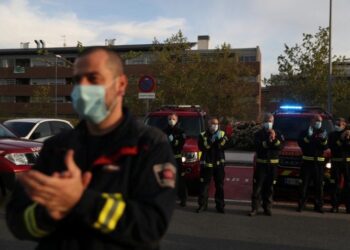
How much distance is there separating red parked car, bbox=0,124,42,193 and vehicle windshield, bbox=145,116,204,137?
3612 millimetres

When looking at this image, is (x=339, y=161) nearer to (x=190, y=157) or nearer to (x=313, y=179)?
(x=313, y=179)

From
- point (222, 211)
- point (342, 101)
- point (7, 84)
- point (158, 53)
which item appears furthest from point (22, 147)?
point (7, 84)

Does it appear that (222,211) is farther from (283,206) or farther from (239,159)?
(239,159)

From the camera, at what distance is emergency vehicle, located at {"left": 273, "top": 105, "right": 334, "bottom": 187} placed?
1084 centimetres

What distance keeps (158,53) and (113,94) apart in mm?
36425

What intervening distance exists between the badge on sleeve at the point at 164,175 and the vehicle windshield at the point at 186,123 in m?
10.4

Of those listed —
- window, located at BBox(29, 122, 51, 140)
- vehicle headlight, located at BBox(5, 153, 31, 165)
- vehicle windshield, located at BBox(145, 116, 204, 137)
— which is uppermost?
vehicle windshield, located at BBox(145, 116, 204, 137)

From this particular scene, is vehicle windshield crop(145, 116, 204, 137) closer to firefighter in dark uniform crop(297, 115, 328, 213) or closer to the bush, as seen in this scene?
firefighter in dark uniform crop(297, 115, 328, 213)

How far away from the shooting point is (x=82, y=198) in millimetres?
1929

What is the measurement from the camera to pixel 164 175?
83.5 inches

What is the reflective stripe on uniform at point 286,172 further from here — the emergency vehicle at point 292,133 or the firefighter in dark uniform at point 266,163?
the firefighter in dark uniform at point 266,163

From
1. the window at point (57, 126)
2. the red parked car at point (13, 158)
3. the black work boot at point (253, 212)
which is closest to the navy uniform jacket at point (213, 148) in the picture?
the black work boot at point (253, 212)

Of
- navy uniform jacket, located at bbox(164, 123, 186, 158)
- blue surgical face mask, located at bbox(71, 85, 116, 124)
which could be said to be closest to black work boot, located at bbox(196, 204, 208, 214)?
navy uniform jacket, located at bbox(164, 123, 186, 158)

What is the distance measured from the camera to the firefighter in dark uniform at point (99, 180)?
1935 millimetres
